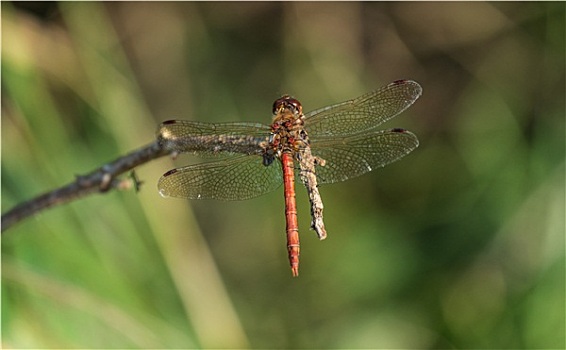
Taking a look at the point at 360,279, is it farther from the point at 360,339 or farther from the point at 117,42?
the point at 117,42

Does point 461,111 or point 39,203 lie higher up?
point 461,111

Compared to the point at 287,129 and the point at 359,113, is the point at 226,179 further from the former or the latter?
the point at 359,113

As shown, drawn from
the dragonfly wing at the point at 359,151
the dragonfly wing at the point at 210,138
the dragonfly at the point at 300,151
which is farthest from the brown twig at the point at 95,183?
the dragonfly wing at the point at 359,151

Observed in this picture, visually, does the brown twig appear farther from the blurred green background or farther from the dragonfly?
the blurred green background

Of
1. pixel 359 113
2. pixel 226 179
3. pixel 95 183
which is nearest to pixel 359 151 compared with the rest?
pixel 359 113

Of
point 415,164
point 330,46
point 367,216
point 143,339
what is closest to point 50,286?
point 143,339

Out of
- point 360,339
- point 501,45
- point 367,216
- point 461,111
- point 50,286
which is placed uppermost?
point 501,45

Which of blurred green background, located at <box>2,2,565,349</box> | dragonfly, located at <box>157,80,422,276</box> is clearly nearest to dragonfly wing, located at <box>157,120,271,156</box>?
dragonfly, located at <box>157,80,422,276</box>

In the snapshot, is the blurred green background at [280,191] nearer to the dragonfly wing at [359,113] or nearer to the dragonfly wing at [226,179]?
the dragonfly wing at [226,179]
